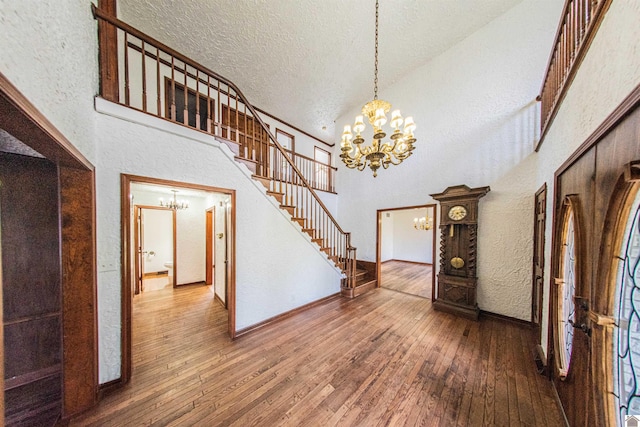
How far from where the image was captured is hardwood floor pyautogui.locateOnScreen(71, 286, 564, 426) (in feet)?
5.29

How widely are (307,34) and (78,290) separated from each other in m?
4.30

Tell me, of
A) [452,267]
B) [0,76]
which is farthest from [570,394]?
[0,76]

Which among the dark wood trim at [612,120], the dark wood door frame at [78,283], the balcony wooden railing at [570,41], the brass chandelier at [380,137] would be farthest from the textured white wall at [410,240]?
the dark wood door frame at [78,283]

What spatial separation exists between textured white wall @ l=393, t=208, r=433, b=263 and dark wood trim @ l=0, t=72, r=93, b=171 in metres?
8.31

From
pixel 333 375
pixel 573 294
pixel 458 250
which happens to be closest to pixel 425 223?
pixel 458 250

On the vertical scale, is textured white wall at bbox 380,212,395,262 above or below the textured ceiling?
below

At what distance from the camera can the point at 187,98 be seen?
302 cm

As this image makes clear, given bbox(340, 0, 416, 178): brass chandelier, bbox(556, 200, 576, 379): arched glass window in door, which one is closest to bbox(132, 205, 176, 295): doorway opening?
bbox(340, 0, 416, 178): brass chandelier

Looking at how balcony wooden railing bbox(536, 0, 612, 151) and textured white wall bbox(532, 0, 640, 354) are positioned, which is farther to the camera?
balcony wooden railing bbox(536, 0, 612, 151)

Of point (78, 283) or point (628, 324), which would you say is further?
point (78, 283)

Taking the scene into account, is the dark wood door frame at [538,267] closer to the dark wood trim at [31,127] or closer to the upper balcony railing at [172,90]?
the upper balcony railing at [172,90]

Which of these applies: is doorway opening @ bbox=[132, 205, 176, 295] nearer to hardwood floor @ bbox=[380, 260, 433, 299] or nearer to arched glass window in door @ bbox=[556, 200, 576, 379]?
hardwood floor @ bbox=[380, 260, 433, 299]

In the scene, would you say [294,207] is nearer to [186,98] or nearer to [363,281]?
[186,98]

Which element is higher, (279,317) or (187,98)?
(187,98)
